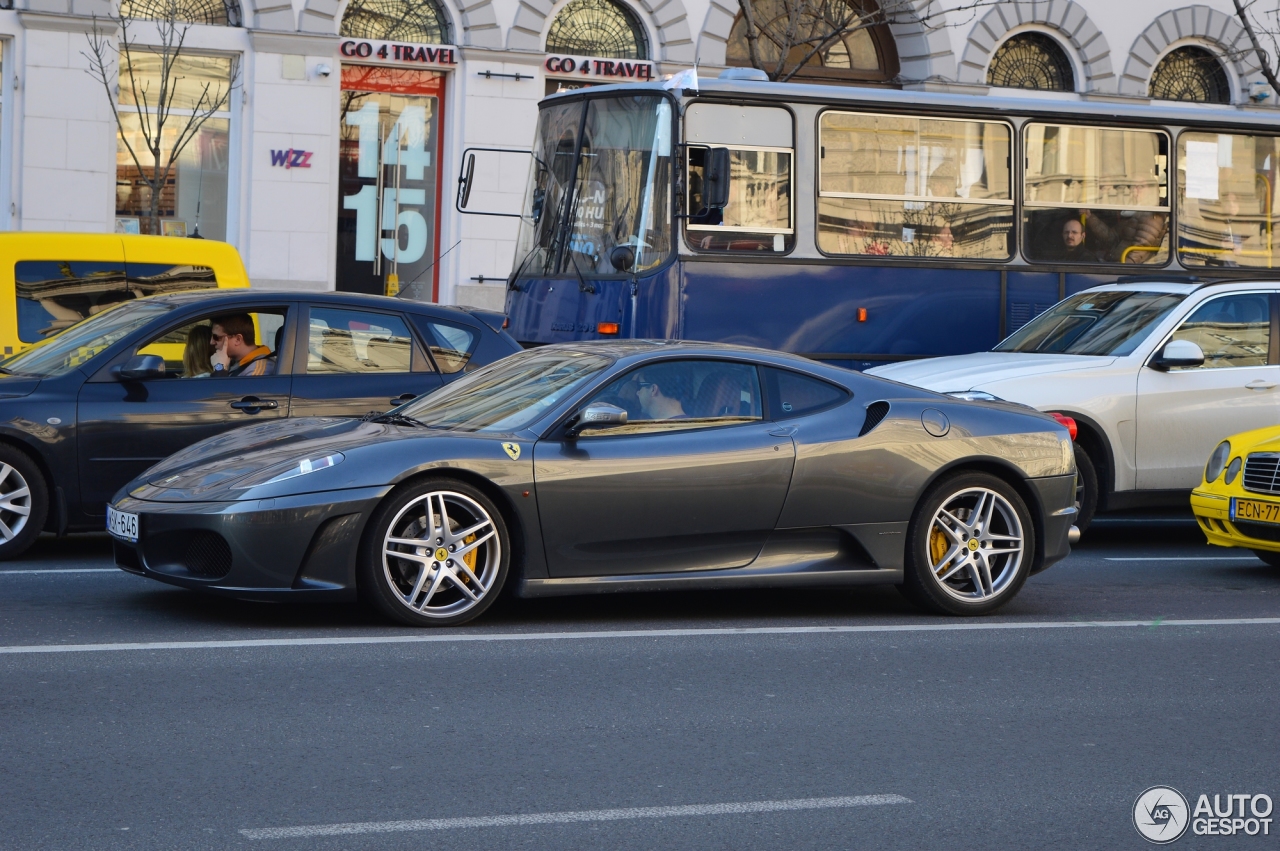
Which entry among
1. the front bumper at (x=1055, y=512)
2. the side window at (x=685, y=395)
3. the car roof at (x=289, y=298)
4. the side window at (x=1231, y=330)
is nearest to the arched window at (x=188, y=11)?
the car roof at (x=289, y=298)

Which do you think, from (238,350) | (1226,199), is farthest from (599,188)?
(1226,199)

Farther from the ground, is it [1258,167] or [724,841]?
[1258,167]

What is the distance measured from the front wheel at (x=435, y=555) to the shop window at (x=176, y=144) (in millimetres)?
15771

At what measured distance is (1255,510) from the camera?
9.85m

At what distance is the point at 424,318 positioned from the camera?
32.8 feet

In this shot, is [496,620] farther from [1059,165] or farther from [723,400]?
[1059,165]

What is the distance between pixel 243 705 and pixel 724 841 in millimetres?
2082

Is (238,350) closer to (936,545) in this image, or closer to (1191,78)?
(936,545)

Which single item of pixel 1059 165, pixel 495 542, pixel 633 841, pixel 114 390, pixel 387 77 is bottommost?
pixel 633 841

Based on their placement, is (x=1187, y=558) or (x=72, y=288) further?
(x=72, y=288)

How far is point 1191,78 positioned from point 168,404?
22.5m

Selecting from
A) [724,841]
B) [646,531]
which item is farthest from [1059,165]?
[724,841]

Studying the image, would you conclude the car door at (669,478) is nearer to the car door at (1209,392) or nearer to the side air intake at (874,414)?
the side air intake at (874,414)

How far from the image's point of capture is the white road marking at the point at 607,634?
6785mm
